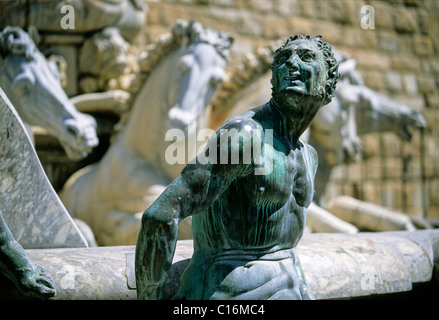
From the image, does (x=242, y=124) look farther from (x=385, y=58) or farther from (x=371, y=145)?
(x=385, y=58)

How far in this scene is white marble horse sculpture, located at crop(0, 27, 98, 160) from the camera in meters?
3.37

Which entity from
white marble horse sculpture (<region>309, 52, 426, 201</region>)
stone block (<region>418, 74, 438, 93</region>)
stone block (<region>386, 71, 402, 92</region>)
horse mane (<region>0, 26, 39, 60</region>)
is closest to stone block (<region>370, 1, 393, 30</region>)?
stone block (<region>386, 71, 402, 92</region>)

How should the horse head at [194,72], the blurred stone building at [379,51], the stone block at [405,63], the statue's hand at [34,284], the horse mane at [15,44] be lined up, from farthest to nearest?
the stone block at [405,63], the blurred stone building at [379,51], the horse head at [194,72], the horse mane at [15,44], the statue's hand at [34,284]

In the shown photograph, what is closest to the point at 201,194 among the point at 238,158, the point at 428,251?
the point at 238,158

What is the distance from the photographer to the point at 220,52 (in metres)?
4.10

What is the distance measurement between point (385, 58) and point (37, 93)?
5377mm

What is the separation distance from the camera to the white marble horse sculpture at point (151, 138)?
3943 mm

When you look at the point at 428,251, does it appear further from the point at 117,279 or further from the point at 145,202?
the point at 145,202

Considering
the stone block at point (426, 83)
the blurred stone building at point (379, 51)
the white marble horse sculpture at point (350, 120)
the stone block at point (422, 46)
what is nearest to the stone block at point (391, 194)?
the blurred stone building at point (379, 51)

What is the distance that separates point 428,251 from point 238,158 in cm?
143

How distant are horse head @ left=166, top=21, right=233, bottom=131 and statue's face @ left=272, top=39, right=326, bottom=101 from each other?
2139 millimetres

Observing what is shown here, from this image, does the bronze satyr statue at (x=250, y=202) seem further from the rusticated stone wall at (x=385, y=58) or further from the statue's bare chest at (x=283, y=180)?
the rusticated stone wall at (x=385, y=58)

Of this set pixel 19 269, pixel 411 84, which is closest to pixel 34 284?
pixel 19 269

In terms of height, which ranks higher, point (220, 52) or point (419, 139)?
point (220, 52)
